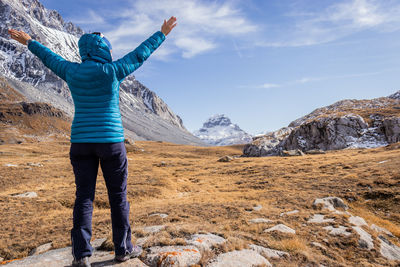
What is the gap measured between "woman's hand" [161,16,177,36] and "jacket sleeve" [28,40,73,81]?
1.89 metres

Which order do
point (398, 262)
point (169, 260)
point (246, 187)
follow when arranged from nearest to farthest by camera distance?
point (169, 260) → point (398, 262) → point (246, 187)

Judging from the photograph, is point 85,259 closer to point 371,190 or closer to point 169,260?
point 169,260

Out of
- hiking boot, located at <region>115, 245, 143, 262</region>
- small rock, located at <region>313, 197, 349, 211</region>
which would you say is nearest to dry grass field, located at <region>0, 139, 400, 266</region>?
small rock, located at <region>313, 197, 349, 211</region>

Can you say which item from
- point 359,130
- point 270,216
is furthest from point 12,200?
point 359,130

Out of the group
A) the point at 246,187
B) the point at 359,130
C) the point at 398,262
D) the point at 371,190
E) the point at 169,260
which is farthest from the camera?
the point at 359,130

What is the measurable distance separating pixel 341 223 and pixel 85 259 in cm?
821

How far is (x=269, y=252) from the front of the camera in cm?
548

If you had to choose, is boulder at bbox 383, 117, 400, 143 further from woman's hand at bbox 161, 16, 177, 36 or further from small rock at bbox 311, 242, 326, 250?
woman's hand at bbox 161, 16, 177, 36

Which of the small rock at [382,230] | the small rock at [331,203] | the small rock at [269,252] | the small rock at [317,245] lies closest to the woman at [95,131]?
the small rock at [269,252]

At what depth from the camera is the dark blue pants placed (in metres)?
4.18

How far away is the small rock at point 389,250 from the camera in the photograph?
669cm

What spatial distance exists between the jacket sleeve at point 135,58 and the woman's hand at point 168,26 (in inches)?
10.3

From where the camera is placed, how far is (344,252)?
21.2 ft

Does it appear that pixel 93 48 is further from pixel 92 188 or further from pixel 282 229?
pixel 282 229
